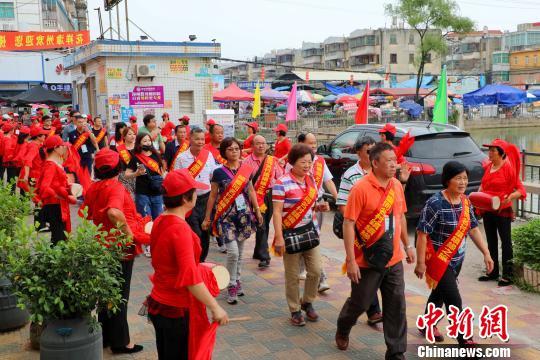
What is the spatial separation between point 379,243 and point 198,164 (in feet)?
9.70

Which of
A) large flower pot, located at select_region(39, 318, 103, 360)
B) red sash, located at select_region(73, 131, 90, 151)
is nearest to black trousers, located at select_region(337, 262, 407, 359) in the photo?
large flower pot, located at select_region(39, 318, 103, 360)

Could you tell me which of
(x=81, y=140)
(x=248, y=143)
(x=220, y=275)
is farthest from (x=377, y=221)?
(x=81, y=140)

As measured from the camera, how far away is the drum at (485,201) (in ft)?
19.5

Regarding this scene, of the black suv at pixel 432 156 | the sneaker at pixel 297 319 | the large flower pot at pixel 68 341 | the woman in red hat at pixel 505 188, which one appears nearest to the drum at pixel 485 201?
the woman in red hat at pixel 505 188

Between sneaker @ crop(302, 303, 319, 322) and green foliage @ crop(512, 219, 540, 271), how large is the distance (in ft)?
7.83

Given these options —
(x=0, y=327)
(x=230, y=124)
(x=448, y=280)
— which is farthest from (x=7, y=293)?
(x=230, y=124)

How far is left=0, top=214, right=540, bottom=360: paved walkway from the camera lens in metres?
4.56

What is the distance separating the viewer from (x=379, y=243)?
4211 mm

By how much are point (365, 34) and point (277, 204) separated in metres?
73.4

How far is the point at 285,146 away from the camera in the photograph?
8.58m

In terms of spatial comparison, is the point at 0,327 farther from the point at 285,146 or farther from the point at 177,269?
the point at 285,146

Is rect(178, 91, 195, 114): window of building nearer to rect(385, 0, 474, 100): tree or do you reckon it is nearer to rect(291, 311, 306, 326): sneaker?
rect(291, 311, 306, 326): sneaker

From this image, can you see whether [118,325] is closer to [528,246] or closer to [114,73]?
[528,246]

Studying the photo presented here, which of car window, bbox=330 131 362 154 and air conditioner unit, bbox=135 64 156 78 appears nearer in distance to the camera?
car window, bbox=330 131 362 154
